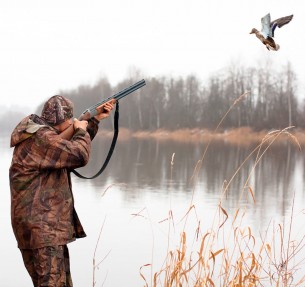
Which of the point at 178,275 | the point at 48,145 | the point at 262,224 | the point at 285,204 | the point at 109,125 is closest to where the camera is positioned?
the point at 48,145

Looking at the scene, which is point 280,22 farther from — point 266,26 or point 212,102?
point 212,102

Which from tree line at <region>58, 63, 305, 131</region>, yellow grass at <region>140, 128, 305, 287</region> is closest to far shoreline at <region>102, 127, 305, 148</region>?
tree line at <region>58, 63, 305, 131</region>

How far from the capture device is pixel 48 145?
2.65 meters

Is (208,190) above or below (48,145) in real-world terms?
below

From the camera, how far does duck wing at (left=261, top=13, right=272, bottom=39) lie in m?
2.21

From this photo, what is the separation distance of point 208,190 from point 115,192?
211 centimetres

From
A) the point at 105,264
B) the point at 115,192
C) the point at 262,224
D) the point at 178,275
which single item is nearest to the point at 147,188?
the point at 115,192

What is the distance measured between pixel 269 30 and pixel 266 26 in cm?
3

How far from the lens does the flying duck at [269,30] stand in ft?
7.16

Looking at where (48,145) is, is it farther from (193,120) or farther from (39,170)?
(193,120)

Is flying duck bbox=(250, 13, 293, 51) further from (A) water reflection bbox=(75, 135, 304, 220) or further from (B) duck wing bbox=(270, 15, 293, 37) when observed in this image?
(A) water reflection bbox=(75, 135, 304, 220)

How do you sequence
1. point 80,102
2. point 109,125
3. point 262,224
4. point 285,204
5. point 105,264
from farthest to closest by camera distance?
point 80,102
point 109,125
point 285,204
point 262,224
point 105,264

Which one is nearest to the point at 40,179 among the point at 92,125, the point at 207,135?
the point at 92,125

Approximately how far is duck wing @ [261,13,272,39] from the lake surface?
98cm
